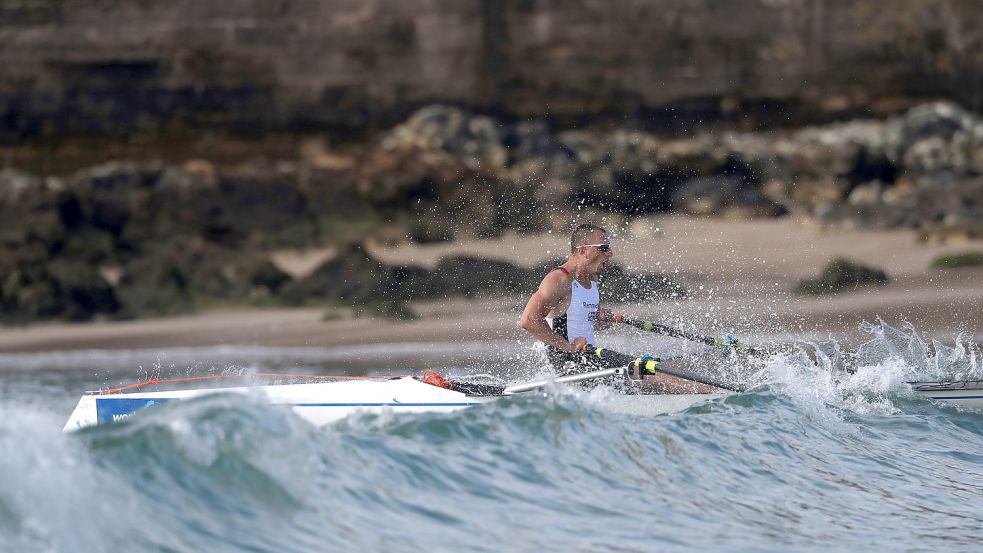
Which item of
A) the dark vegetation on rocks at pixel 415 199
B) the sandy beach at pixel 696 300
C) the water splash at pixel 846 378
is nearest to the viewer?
the water splash at pixel 846 378

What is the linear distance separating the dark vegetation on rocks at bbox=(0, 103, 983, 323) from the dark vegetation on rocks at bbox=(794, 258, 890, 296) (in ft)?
4.00

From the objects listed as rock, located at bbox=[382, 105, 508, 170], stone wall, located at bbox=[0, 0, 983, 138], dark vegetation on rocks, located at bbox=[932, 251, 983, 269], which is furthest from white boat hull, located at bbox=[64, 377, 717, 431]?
stone wall, located at bbox=[0, 0, 983, 138]

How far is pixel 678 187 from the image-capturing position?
22.5m

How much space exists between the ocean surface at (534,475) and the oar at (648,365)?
7.6 inches

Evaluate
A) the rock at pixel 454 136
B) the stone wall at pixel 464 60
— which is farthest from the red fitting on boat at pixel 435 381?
the stone wall at pixel 464 60

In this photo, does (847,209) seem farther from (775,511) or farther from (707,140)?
(775,511)

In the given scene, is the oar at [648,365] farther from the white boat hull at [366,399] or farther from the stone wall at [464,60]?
the stone wall at [464,60]

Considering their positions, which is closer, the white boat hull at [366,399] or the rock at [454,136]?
the white boat hull at [366,399]

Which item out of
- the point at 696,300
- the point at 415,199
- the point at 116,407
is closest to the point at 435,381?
the point at 116,407

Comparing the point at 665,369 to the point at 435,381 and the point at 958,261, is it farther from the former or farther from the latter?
the point at 958,261

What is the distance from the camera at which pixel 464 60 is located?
24.3 m

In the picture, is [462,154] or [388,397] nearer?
[388,397]

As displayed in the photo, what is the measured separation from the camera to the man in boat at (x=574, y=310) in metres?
9.82

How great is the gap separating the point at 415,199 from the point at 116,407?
13379mm
